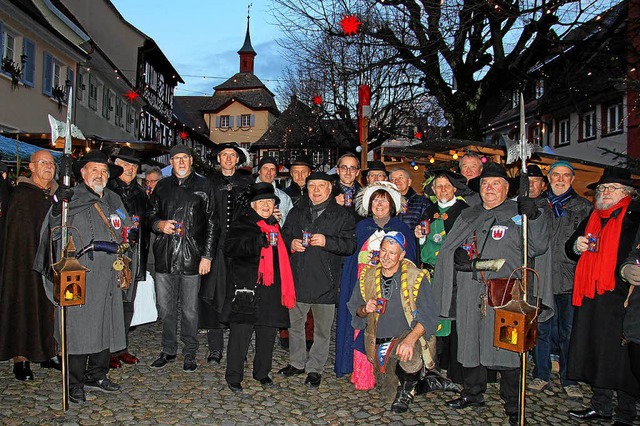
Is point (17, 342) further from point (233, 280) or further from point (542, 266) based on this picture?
point (542, 266)

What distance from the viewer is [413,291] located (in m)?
5.14

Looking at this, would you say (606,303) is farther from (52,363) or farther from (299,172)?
(52,363)

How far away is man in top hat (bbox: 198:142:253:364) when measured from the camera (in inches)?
246

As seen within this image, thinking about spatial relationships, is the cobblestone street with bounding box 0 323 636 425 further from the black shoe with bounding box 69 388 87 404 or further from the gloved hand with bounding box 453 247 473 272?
the gloved hand with bounding box 453 247 473 272

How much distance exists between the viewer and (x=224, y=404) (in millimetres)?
5141

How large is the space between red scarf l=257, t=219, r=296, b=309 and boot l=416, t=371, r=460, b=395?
4.96ft

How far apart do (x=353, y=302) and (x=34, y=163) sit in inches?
142

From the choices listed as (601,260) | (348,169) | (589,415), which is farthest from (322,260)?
(589,415)

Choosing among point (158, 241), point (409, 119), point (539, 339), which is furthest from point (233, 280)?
point (409, 119)

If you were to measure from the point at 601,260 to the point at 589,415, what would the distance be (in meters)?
1.39

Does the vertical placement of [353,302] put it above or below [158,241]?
below

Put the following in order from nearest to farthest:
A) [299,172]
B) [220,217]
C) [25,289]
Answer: [25,289], [220,217], [299,172]

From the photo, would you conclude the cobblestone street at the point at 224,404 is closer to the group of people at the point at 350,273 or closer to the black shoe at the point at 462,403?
the black shoe at the point at 462,403

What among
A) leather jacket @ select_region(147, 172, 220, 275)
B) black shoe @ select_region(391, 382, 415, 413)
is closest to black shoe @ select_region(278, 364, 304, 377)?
black shoe @ select_region(391, 382, 415, 413)
